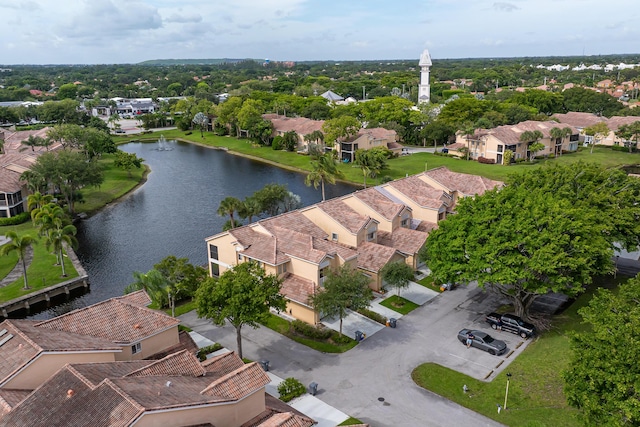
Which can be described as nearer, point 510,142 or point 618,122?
point 510,142

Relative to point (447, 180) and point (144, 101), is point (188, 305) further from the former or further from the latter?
point (144, 101)

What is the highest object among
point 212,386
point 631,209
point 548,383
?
point 631,209

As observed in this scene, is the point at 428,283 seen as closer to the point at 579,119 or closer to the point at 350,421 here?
the point at 350,421

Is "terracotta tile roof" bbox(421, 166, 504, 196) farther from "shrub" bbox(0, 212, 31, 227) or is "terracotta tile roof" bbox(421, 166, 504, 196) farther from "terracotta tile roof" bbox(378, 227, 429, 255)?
"shrub" bbox(0, 212, 31, 227)

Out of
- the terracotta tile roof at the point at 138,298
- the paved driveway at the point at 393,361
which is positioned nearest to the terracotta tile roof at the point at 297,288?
the paved driveway at the point at 393,361

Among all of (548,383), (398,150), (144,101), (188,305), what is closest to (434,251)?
(548,383)

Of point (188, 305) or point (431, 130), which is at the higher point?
point (431, 130)

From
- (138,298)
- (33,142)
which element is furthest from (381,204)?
(33,142)
